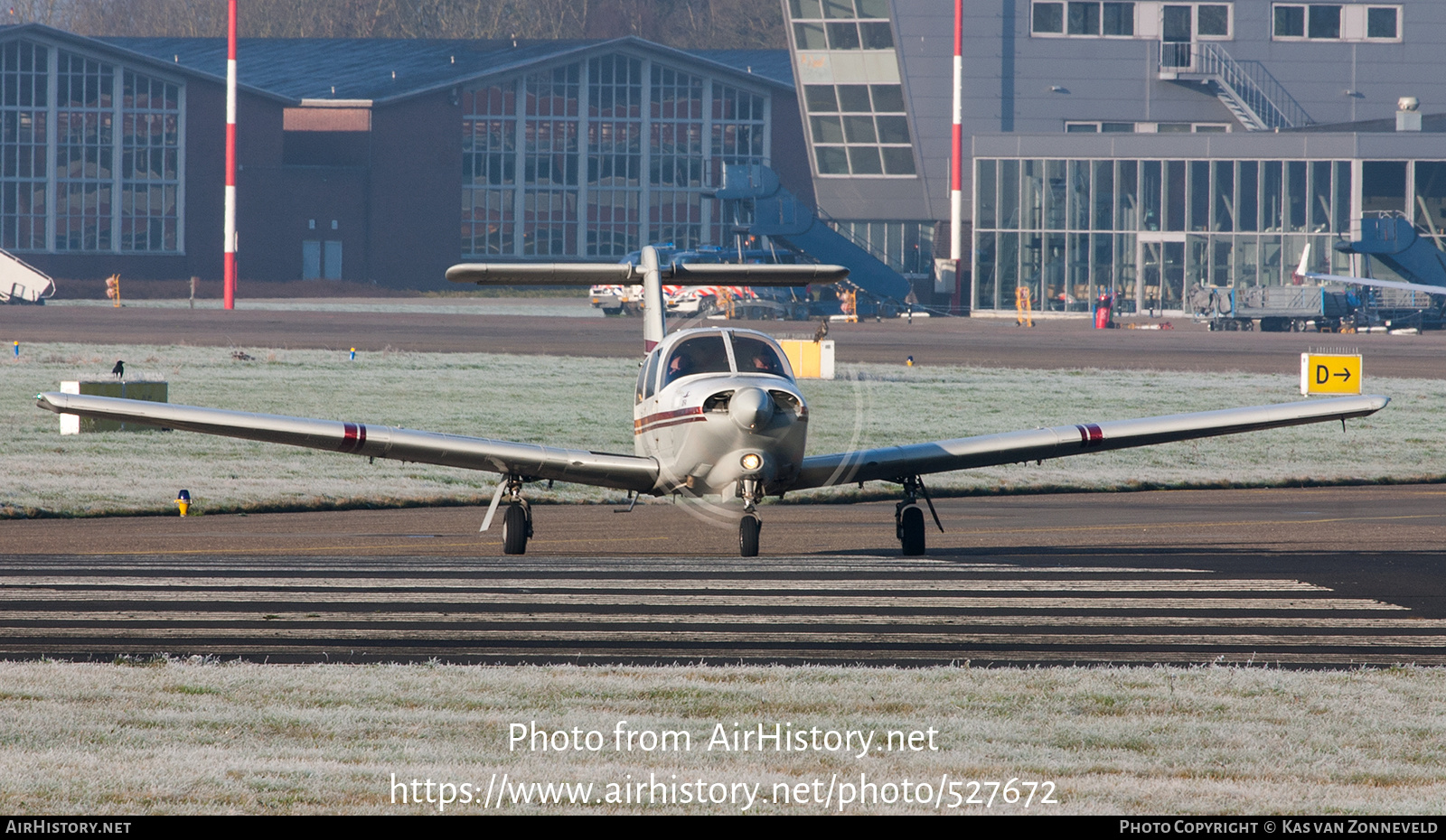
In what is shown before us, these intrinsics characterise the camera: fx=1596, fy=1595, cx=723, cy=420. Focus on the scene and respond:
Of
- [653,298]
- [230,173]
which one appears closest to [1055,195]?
[230,173]

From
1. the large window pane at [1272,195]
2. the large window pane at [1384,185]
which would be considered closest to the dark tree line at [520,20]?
the large window pane at [1272,195]

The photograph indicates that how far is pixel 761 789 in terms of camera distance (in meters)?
6.93

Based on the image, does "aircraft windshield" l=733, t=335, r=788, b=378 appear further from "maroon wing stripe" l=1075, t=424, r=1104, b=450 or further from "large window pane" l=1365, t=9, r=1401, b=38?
"large window pane" l=1365, t=9, r=1401, b=38

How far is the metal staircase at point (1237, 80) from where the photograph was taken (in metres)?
78.2

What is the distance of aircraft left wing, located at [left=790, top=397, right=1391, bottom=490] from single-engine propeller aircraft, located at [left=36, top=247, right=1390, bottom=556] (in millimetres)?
18

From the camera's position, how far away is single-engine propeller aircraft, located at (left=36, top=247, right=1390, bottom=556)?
14492mm

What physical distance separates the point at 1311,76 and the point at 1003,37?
15549 millimetres

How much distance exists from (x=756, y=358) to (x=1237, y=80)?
231 feet

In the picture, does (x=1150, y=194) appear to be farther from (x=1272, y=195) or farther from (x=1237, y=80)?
(x=1237, y=80)

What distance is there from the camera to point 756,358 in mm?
15242

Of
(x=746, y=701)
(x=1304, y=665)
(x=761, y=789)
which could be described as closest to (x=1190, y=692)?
(x=1304, y=665)

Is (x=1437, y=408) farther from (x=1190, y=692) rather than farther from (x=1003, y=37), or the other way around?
(x=1003, y=37)
